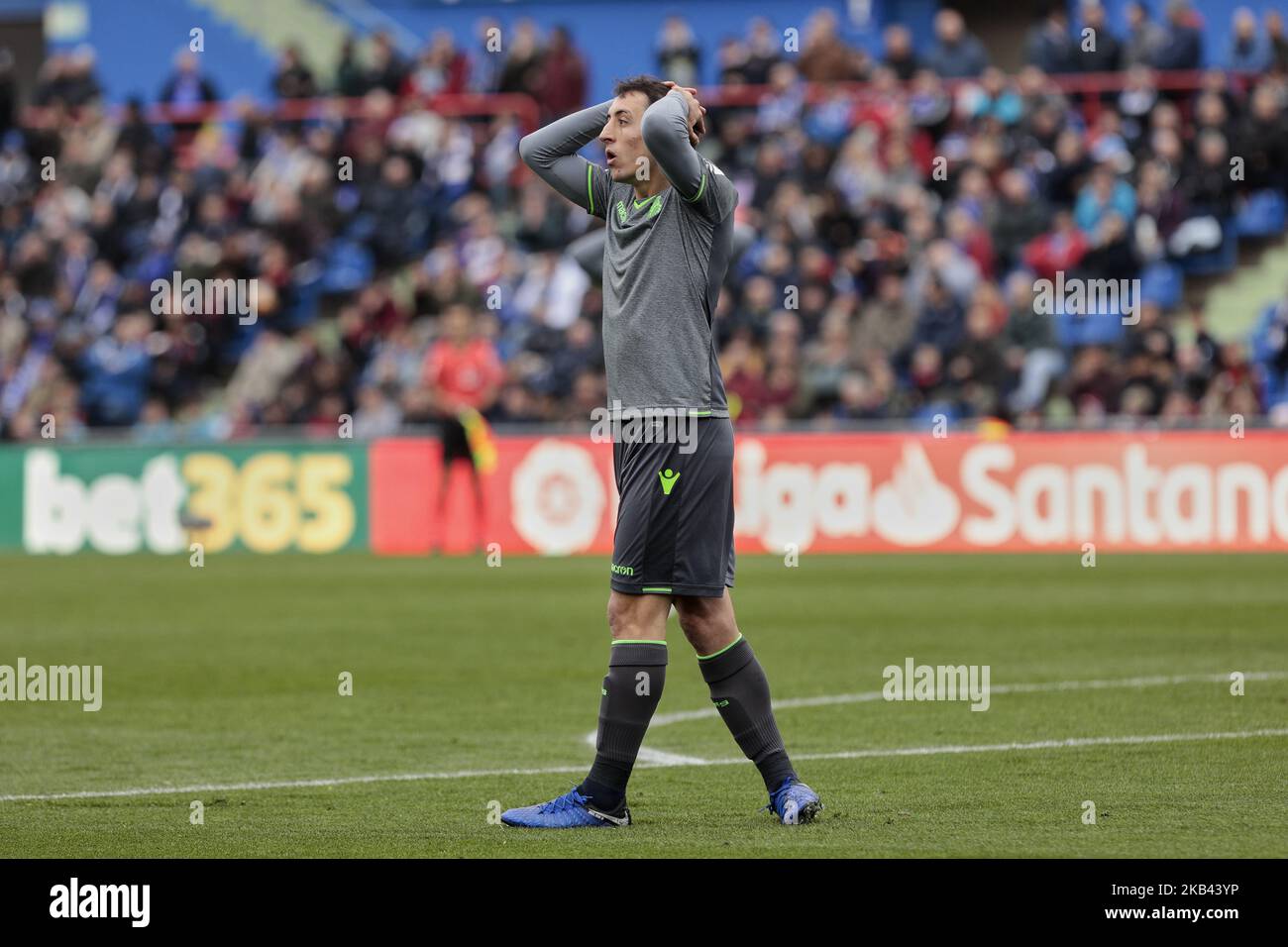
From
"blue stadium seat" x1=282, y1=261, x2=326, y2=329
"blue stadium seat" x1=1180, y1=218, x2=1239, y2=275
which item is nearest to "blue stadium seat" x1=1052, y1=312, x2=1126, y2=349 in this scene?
"blue stadium seat" x1=1180, y1=218, x2=1239, y2=275

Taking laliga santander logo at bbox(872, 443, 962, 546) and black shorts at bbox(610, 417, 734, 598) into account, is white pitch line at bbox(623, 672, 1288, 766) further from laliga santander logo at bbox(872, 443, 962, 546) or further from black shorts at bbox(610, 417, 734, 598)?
laliga santander logo at bbox(872, 443, 962, 546)

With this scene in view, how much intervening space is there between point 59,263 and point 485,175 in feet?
19.4

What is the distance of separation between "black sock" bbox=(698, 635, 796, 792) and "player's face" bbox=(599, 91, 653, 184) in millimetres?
1588

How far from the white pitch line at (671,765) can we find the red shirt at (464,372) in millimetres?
13943

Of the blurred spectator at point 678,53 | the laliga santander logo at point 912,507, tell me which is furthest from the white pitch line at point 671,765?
the blurred spectator at point 678,53

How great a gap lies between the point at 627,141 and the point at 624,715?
187 centimetres

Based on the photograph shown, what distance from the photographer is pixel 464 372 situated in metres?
22.6

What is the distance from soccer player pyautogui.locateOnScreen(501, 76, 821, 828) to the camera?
6883 mm

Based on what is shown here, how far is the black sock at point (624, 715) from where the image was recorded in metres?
6.95

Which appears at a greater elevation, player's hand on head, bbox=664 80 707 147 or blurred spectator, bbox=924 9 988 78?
blurred spectator, bbox=924 9 988 78

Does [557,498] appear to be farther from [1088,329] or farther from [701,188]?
[701,188]

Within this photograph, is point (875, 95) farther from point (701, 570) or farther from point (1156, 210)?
point (701, 570)
